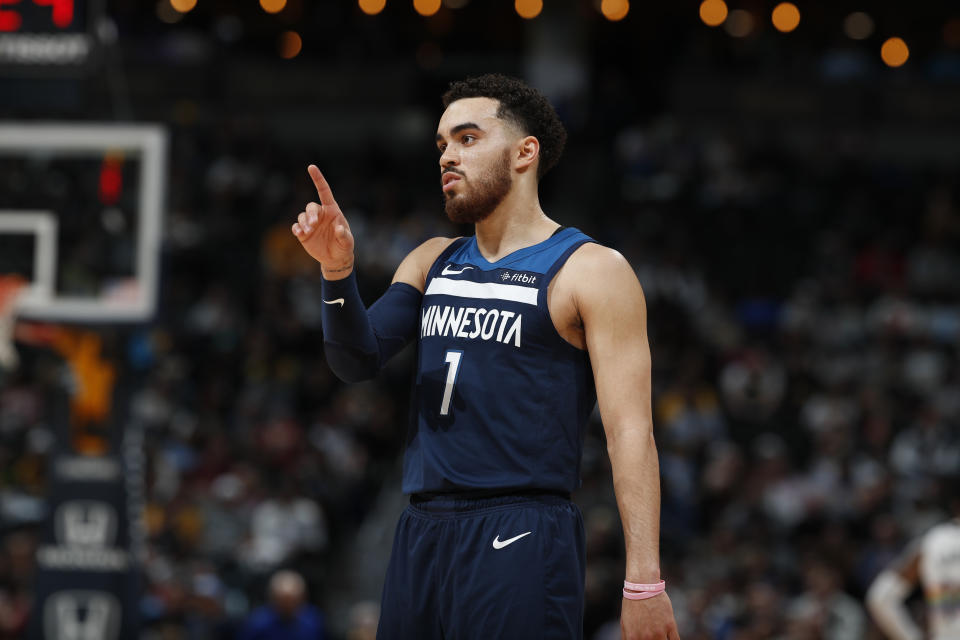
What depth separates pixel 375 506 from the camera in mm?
14086

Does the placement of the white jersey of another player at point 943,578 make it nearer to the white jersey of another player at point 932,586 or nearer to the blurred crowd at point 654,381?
the white jersey of another player at point 932,586

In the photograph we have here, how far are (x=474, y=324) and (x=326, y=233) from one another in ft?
1.77

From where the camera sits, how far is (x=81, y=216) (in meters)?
9.86

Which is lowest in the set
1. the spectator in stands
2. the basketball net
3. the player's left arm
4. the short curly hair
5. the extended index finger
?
the spectator in stands

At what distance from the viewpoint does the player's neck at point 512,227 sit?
169 inches

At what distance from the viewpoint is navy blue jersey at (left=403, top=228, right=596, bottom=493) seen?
3.98m

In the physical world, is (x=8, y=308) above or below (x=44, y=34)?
below

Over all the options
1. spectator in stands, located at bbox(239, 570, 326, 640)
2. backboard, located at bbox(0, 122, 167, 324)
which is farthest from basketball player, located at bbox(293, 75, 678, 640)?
spectator in stands, located at bbox(239, 570, 326, 640)

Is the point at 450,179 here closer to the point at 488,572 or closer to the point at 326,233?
the point at 326,233

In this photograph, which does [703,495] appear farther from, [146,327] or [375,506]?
[146,327]

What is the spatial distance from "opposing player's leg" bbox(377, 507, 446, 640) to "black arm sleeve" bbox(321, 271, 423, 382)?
20.7 inches

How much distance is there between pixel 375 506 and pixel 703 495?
349 cm

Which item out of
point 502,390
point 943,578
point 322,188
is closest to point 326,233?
point 322,188

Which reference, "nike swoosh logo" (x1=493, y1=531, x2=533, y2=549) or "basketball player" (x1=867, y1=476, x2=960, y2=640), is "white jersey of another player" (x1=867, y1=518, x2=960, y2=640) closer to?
"basketball player" (x1=867, y1=476, x2=960, y2=640)
